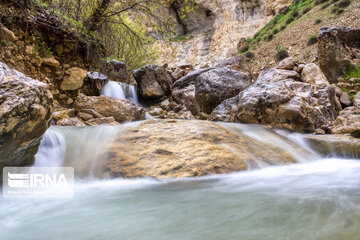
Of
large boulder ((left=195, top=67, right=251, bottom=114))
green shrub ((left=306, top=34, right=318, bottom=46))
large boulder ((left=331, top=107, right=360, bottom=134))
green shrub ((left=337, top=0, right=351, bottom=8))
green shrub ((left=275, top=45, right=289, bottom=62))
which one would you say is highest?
green shrub ((left=337, top=0, right=351, bottom=8))

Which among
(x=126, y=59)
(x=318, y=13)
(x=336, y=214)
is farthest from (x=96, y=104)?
(x=318, y=13)

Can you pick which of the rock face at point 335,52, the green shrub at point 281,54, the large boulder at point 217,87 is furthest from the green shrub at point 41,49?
the green shrub at point 281,54

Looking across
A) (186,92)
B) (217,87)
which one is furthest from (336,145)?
(186,92)

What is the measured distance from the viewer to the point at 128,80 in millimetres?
12117

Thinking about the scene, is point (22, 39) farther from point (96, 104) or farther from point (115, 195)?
point (115, 195)

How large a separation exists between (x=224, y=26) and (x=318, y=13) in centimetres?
1244

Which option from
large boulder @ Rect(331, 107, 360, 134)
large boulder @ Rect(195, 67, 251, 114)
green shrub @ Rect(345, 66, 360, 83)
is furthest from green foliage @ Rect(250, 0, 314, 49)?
large boulder @ Rect(331, 107, 360, 134)

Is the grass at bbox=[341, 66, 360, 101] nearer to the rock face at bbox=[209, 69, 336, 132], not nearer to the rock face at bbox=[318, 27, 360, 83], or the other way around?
the rock face at bbox=[318, 27, 360, 83]

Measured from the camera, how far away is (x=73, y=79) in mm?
6902

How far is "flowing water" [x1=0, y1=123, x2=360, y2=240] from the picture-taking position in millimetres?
1345

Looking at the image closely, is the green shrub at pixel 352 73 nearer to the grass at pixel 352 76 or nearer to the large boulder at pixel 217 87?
the grass at pixel 352 76

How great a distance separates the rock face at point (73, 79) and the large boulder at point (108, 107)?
0.49 m

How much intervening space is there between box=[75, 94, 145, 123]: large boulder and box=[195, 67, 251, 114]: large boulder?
247 centimetres

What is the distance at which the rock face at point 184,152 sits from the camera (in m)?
2.94
